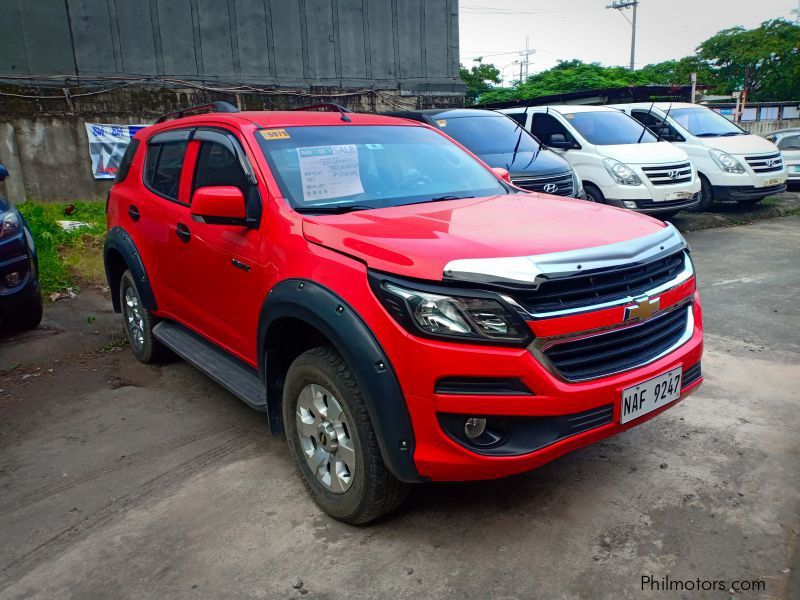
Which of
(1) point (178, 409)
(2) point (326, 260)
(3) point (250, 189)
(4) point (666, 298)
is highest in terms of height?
(3) point (250, 189)

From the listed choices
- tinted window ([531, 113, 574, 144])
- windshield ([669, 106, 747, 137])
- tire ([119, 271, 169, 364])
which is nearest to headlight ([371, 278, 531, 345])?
tire ([119, 271, 169, 364])

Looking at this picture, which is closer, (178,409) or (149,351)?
(178,409)

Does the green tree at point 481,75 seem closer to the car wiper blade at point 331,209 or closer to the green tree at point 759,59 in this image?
the green tree at point 759,59

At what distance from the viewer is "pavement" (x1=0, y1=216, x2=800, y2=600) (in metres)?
2.48

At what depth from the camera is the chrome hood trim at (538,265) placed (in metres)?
2.35

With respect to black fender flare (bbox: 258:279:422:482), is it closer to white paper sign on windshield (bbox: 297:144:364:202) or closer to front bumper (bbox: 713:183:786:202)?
white paper sign on windshield (bbox: 297:144:364:202)

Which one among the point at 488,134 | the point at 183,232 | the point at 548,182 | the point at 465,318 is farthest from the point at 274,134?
the point at 488,134

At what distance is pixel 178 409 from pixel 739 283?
17.9 ft

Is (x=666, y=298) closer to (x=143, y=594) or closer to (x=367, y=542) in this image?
(x=367, y=542)

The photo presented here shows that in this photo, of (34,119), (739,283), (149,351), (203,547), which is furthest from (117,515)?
(34,119)

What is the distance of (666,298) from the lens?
2.76m

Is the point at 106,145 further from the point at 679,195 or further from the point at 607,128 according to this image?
the point at 679,195

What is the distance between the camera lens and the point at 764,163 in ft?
34.4
